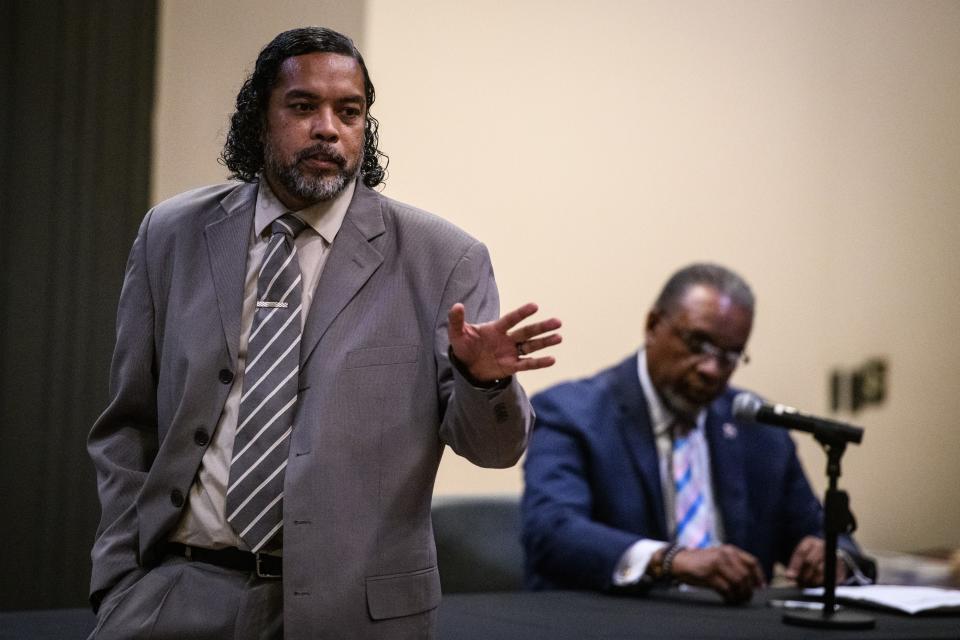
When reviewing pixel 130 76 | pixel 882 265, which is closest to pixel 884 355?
pixel 882 265

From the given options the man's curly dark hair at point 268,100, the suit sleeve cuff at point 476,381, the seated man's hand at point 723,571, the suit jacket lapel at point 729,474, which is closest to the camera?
the suit sleeve cuff at point 476,381

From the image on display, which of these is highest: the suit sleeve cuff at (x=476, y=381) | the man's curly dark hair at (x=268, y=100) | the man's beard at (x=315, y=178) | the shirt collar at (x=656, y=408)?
the man's curly dark hair at (x=268, y=100)

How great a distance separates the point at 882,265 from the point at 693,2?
4.69ft

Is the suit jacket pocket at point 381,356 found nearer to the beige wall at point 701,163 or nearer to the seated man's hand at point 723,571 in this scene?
the seated man's hand at point 723,571

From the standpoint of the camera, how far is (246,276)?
1802 millimetres

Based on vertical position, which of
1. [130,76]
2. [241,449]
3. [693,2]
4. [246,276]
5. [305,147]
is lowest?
[241,449]

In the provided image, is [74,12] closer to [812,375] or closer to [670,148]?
[670,148]

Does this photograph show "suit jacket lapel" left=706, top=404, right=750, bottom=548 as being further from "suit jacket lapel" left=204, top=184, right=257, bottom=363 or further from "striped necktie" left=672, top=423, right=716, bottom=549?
"suit jacket lapel" left=204, top=184, right=257, bottom=363

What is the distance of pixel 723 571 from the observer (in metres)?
2.50

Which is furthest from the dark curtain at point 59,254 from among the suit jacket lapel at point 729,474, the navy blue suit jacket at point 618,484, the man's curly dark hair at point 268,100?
the suit jacket lapel at point 729,474

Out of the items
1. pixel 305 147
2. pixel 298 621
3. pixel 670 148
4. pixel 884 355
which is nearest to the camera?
pixel 298 621

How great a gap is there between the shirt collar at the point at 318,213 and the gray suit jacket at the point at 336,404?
0.7 inches

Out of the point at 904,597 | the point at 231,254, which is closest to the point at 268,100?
the point at 231,254

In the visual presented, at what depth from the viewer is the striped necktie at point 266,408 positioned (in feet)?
5.41
